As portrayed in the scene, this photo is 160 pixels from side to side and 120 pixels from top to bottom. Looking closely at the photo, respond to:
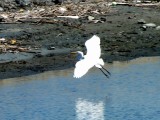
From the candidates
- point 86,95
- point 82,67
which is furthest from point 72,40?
point 82,67

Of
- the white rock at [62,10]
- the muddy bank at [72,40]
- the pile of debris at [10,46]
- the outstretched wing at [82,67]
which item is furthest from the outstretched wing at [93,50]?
the white rock at [62,10]

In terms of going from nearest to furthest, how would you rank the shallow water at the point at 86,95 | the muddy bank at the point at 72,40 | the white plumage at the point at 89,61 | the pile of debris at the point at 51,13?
the shallow water at the point at 86,95 → the white plumage at the point at 89,61 → the muddy bank at the point at 72,40 → the pile of debris at the point at 51,13

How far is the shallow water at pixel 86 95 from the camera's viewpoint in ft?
37.0

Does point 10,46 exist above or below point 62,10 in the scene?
below

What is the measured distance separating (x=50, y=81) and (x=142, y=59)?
283 centimetres

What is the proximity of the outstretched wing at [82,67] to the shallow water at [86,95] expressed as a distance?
1.90ft

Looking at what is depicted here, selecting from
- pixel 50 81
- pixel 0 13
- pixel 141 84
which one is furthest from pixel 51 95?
pixel 0 13

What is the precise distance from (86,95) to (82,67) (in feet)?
2.39

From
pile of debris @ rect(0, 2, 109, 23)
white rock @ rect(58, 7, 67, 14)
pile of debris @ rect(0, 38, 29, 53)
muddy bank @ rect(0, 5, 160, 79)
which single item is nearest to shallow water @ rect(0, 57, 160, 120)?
muddy bank @ rect(0, 5, 160, 79)

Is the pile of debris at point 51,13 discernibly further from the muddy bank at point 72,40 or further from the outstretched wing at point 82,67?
the outstretched wing at point 82,67

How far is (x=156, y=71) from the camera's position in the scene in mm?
14461

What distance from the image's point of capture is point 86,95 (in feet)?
40.5

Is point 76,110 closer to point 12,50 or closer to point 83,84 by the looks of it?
point 83,84

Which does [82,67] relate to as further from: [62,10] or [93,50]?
[62,10]
